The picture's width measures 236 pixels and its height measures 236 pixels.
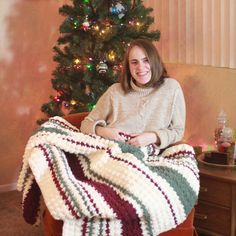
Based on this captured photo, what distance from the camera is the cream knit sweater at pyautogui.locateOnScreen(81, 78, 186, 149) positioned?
1932 mm

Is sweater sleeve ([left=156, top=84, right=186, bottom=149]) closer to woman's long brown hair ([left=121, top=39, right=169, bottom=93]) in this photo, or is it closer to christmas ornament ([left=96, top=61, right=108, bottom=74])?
woman's long brown hair ([left=121, top=39, right=169, bottom=93])

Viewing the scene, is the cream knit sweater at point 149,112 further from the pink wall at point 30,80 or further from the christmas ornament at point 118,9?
the pink wall at point 30,80

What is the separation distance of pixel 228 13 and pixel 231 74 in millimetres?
394

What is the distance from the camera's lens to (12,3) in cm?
291

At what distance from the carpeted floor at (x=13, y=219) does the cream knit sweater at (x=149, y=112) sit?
2.60ft

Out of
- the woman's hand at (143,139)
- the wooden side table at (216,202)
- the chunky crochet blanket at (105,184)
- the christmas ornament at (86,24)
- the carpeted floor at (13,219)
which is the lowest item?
the carpeted floor at (13,219)

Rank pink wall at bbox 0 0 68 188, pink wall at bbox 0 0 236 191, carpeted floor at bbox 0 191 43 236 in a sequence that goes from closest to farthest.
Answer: carpeted floor at bbox 0 191 43 236 → pink wall at bbox 0 0 236 191 → pink wall at bbox 0 0 68 188

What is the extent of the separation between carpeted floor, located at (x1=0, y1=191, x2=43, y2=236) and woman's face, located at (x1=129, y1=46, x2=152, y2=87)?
3.57 ft

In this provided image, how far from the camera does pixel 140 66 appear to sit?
6.32 feet

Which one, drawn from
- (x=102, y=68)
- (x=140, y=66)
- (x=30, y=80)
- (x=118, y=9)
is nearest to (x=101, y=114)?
(x=140, y=66)

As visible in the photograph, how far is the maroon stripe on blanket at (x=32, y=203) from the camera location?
1.67 metres

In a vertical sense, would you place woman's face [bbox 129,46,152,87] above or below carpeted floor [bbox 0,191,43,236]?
above

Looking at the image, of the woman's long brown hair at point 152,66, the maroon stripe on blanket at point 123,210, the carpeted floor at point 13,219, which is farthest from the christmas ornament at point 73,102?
the maroon stripe on blanket at point 123,210

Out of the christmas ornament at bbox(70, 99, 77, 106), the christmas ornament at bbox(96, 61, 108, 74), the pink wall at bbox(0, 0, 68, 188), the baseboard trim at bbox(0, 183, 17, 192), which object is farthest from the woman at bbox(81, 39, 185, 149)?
the baseboard trim at bbox(0, 183, 17, 192)
